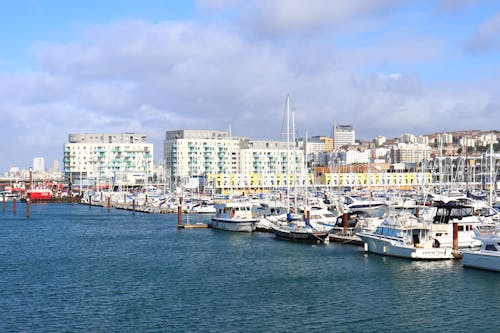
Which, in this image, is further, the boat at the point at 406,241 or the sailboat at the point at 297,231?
the sailboat at the point at 297,231

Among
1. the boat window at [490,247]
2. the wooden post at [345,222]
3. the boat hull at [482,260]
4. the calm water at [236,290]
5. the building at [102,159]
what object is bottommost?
the calm water at [236,290]

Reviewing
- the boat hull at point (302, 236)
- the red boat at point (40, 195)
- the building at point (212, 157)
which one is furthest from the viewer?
the building at point (212, 157)

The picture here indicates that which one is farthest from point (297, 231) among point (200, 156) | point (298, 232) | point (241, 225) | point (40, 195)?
point (200, 156)

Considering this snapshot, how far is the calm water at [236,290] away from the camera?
939 inches

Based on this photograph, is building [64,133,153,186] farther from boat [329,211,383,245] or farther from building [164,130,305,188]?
boat [329,211,383,245]

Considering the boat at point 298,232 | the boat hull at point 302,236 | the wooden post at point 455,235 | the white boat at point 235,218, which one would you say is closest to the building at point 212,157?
the white boat at point 235,218

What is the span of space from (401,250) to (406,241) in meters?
0.69

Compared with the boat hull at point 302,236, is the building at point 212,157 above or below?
above

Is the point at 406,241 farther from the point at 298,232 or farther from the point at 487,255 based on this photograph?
the point at 298,232

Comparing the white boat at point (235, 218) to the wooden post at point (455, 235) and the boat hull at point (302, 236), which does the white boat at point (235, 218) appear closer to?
the boat hull at point (302, 236)

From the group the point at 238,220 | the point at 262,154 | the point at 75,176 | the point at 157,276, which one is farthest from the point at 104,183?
the point at 157,276

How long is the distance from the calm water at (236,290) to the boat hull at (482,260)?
0.41 metres

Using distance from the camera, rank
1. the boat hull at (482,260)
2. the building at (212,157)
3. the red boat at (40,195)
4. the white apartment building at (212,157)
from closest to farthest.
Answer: the boat hull at (482,260)
the red boat at (40,195)
the building at (212,157)
the white apartment building at (212,157)

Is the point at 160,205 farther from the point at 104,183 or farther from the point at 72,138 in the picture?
the point at 72,138
